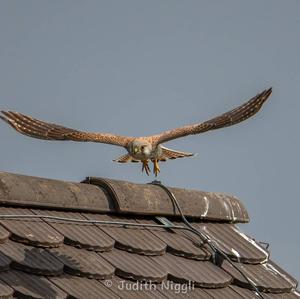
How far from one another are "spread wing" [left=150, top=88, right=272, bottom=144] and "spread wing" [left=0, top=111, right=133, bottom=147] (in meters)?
0.24

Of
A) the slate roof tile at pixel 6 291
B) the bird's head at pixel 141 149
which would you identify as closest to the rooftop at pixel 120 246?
the slate roof tile at pixel 6 291

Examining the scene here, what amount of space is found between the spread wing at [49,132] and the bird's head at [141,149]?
17 centimetres

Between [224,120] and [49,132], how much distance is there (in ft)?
3.53

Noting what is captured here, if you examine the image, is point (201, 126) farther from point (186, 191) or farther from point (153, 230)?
point (153, 230)

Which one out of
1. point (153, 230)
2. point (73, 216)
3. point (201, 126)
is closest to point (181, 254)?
point (153, 230)

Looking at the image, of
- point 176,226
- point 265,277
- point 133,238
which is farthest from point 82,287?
point 265,277

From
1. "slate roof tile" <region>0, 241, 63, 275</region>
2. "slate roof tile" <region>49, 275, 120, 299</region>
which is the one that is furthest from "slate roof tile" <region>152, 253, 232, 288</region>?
"slate roof tile" <region>0, 241, 63, 275</region>

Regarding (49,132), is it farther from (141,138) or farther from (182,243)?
(182,243)

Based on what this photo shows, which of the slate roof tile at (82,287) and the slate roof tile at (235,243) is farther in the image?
the slate roof tile at (235,243)

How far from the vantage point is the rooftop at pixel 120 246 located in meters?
5.07

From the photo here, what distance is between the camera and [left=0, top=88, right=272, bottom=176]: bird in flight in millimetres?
6520

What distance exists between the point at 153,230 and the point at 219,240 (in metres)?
0.53

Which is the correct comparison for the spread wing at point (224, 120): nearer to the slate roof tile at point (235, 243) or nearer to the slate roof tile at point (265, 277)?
the slate roof tile at point (235, 243)

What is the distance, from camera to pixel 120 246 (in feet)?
18.7
